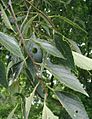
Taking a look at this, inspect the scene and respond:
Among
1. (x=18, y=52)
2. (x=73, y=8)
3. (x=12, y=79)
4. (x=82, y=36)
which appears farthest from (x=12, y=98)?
(x=82, y=36)

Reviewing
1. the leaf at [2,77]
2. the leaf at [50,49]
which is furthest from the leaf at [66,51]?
the leaf at [2,77]

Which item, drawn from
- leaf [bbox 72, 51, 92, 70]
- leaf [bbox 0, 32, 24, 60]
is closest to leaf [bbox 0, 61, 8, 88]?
leaf [bbox 0, 32, 24, 60]

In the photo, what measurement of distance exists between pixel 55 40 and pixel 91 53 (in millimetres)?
3103

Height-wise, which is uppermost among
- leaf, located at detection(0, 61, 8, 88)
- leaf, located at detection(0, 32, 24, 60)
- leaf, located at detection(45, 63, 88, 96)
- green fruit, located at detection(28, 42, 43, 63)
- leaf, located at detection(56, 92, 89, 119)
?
leaf, located at detection(0, 32, 24, 60)

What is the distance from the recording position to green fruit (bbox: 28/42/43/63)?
62 cm

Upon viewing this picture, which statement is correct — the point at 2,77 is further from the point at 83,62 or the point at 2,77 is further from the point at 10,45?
the point at 83,62

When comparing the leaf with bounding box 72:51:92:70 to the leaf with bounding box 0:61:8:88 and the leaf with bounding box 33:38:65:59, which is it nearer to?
the leaf with bounding box 33:38:65:59

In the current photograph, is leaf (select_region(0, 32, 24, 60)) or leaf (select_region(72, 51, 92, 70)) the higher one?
leaf (select_region(0, 32, 24, 60))

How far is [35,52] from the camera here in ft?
2.07

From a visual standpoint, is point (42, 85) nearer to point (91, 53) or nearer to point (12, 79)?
point (12, 79)

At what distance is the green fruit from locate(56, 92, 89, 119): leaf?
77 millimetres

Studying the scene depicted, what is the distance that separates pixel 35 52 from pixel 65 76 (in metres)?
0.09

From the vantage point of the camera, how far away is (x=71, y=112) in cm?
53

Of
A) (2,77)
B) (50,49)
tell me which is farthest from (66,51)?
(2,77)
